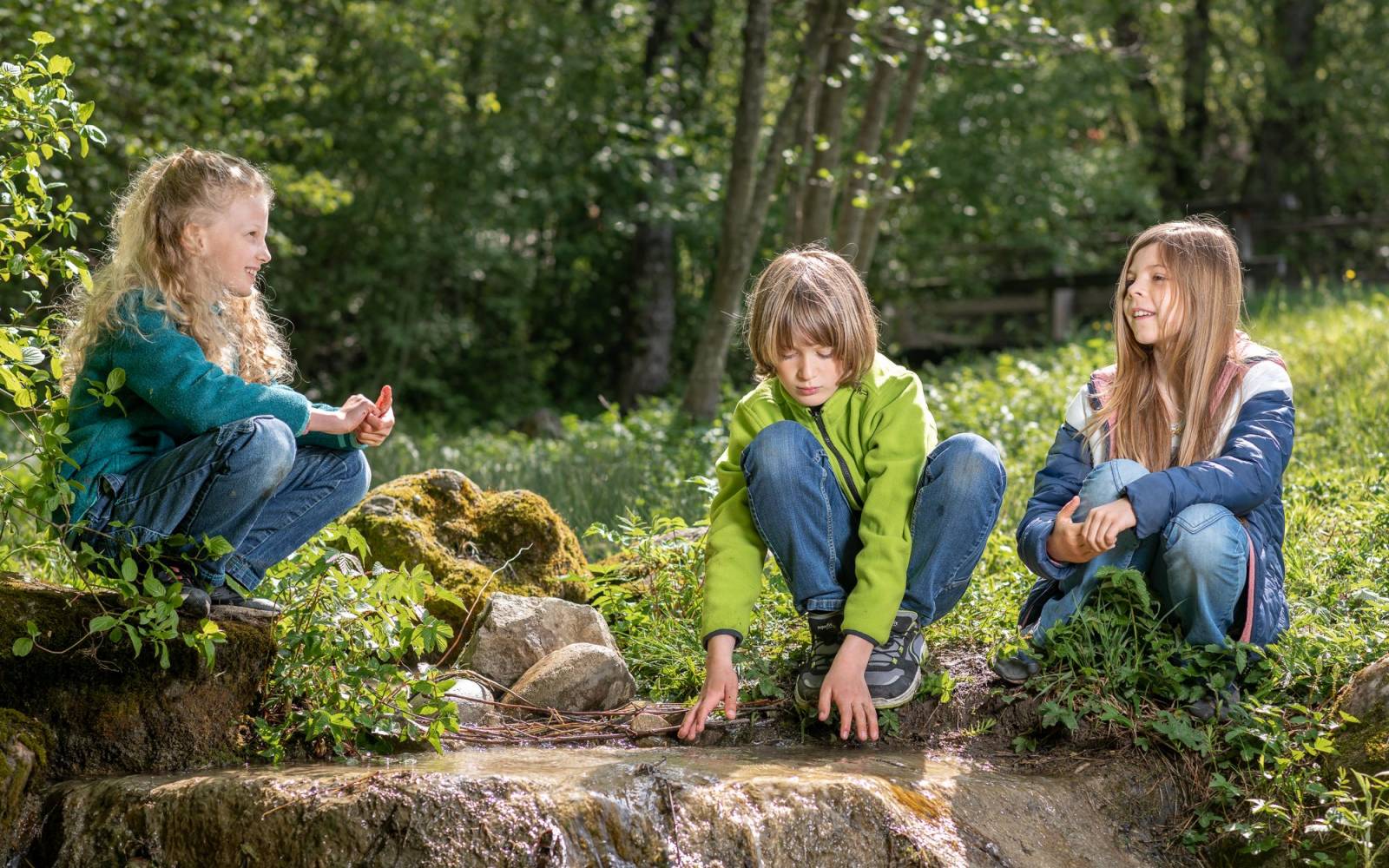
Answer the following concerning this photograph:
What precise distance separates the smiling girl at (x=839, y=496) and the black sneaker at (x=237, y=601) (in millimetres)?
1065

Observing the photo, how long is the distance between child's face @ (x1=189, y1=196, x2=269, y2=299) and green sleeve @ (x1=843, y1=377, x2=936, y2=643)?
64.2 inches

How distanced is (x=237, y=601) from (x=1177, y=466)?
2.41 m

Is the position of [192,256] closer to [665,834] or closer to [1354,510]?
[665,834]

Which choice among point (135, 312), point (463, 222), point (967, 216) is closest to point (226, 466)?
point (135, 312)

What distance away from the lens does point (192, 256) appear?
3.34m

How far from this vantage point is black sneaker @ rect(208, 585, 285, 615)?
3.28 m

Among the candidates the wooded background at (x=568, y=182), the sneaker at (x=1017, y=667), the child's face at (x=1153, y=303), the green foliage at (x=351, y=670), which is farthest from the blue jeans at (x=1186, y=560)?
the wooded background at (x=568, y=182)

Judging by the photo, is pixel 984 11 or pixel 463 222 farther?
pixel 463 222

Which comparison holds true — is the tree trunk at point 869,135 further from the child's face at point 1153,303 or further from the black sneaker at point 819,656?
the black sneaker at point 819,656

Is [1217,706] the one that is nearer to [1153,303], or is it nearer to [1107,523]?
[1107,523]

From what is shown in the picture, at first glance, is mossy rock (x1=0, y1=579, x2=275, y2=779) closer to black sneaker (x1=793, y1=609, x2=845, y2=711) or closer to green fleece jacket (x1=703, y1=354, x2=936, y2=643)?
green fleece jacket (x1=703, y1=354, x2=936, y2=643)

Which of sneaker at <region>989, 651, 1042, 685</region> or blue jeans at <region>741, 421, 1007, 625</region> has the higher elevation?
blue jeans at <region>741, 421, 1007, 625</region>

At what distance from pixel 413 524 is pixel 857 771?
2.12 meters

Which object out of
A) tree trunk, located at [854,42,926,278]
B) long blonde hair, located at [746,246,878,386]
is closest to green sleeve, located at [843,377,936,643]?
long blonde hair, located at [746,246,878,386]
